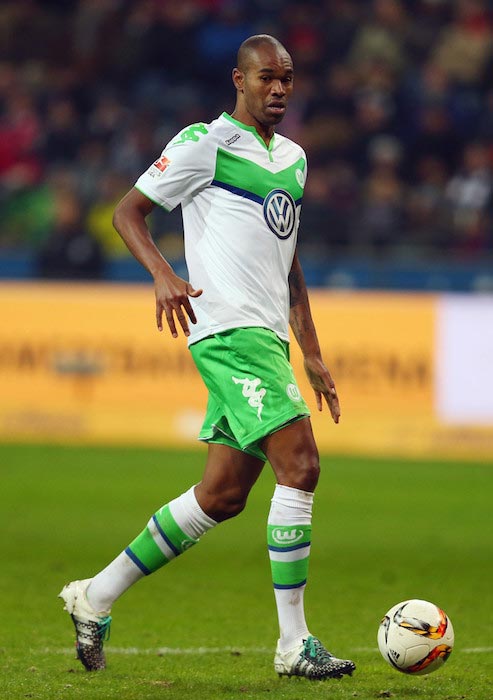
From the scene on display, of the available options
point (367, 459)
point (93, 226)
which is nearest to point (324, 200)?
point (93, 226)

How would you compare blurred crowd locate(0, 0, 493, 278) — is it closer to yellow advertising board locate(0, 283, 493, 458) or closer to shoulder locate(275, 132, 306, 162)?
yellow advertising board locate(0, 283, 493, 458)

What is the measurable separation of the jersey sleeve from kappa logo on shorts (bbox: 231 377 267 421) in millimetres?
698

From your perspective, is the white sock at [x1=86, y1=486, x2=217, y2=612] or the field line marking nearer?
the white sock at [x1=86, y1=486, x2=217, y2=612]

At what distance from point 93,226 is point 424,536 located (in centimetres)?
779

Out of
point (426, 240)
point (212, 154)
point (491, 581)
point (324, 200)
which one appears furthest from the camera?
point (324, 200)

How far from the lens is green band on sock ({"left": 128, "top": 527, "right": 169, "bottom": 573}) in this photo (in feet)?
16.9

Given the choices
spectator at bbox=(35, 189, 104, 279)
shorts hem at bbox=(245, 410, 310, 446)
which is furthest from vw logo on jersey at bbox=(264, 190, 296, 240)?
spectator at bbox=(35, 189, 104, 279)

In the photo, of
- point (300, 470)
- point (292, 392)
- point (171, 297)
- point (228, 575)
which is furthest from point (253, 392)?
point (228, 575)

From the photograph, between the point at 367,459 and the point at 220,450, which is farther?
the point at 367,459

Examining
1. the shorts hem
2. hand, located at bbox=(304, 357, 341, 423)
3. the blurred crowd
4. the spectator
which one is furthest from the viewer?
the blurred crowd

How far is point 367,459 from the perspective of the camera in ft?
42.1

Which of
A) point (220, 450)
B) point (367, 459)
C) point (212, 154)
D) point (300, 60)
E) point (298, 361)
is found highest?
point (300, 60)

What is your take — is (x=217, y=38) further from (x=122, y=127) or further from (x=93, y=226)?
(x=93, y=226)

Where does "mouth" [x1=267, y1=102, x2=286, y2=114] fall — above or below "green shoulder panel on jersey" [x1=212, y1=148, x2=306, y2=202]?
above
